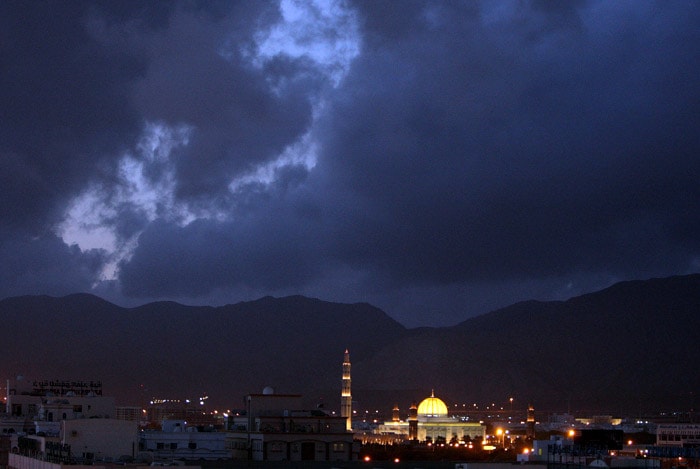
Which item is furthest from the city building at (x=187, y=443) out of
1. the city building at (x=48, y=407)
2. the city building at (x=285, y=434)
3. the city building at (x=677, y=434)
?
the city building at (x=677, y=434)

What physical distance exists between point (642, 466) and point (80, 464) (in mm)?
37068

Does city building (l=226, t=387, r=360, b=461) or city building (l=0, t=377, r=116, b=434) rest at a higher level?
city building (l=0, t=377, r=116, b=434)

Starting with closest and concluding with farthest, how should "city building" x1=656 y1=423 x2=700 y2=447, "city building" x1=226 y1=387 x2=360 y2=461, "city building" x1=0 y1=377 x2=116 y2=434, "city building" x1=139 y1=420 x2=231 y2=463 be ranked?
1. "city building" x1=226 y1=387 x2=360 y2=461
2. "city building" x1=139 y1=420 x2=231 y2=463
3. "city building" x1=0 y1=377 x2=116 y2=434
4. "city building" x1=656 y1=423 x2=700 y2=447

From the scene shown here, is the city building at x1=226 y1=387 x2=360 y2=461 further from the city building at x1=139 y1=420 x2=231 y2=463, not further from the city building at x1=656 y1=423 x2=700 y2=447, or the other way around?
the city building at x1=656 y1=423 x2=700 y2=447

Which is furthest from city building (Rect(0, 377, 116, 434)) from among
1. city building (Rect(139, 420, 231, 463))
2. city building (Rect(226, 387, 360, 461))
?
city building (Rect(226, 387, 360, 461))

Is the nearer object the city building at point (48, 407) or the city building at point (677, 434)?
the city building at point (48, 407)

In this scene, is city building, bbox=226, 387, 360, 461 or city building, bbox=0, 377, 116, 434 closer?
city building, bbox=226, 387, 360, 461

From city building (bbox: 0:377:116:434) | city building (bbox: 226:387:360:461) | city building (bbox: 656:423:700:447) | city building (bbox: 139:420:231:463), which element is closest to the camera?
city building (bbox: 226:387:360:461)

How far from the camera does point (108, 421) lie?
72188mm

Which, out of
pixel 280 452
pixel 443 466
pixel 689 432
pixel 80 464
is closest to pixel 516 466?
pixel 443 466

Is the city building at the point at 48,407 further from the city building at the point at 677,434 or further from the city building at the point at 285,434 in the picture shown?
the city building at the point at 677,434

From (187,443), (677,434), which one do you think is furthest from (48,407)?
(677,434)

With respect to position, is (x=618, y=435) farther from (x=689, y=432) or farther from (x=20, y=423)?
(x=20, y=423)

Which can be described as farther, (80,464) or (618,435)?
(618,435)
